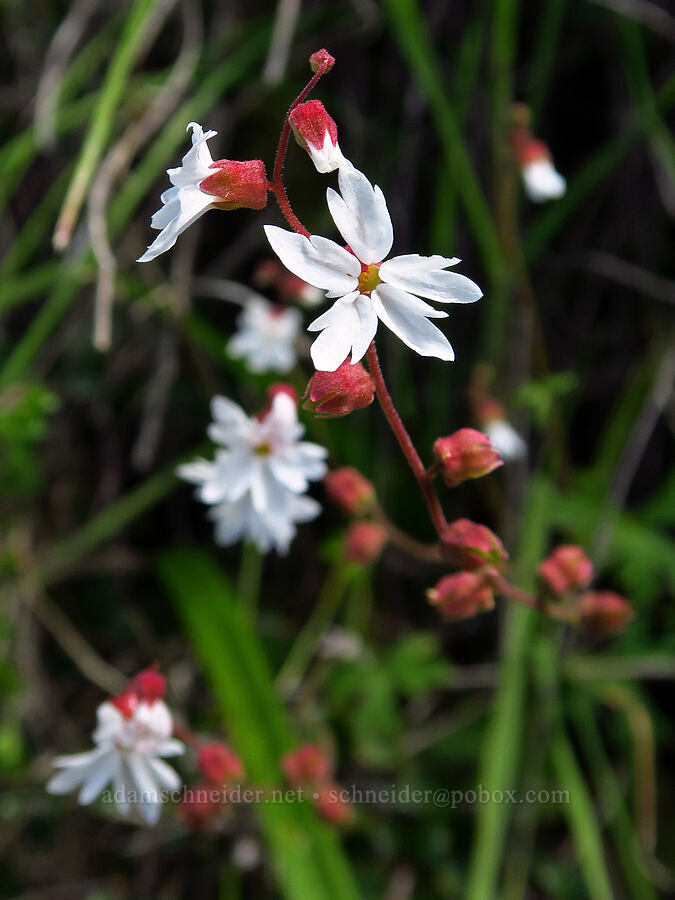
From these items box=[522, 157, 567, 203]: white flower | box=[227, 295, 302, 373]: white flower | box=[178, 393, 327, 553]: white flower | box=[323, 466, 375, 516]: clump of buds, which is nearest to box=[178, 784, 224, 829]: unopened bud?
box=[178, 393, 327, 553]: white flower

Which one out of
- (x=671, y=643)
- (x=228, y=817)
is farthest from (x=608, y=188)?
(x=228, y=817)

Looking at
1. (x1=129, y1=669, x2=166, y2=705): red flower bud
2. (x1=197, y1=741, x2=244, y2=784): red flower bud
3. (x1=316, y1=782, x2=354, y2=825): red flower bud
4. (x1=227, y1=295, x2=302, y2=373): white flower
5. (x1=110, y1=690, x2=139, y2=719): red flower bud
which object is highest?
(x1=227, y1=295, x2=302, y2=373): white flower

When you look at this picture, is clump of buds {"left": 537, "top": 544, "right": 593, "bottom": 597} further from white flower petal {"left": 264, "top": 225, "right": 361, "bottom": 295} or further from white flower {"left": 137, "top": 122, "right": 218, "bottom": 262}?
white flower {"left": 137, "top": 122, "right": 218, "bottom": 262}

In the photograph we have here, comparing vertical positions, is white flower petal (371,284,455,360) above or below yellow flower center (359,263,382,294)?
below

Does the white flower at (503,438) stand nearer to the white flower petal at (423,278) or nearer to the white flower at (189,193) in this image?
the white flower petal at (423,278)

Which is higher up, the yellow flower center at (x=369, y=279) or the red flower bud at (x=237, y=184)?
the red flower bud at (x=237, y=184)

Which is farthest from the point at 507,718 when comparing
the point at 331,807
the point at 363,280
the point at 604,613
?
the point at 363,280

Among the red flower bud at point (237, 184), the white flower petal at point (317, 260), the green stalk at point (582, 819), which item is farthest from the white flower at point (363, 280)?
the green stalk at point (582, 819)
